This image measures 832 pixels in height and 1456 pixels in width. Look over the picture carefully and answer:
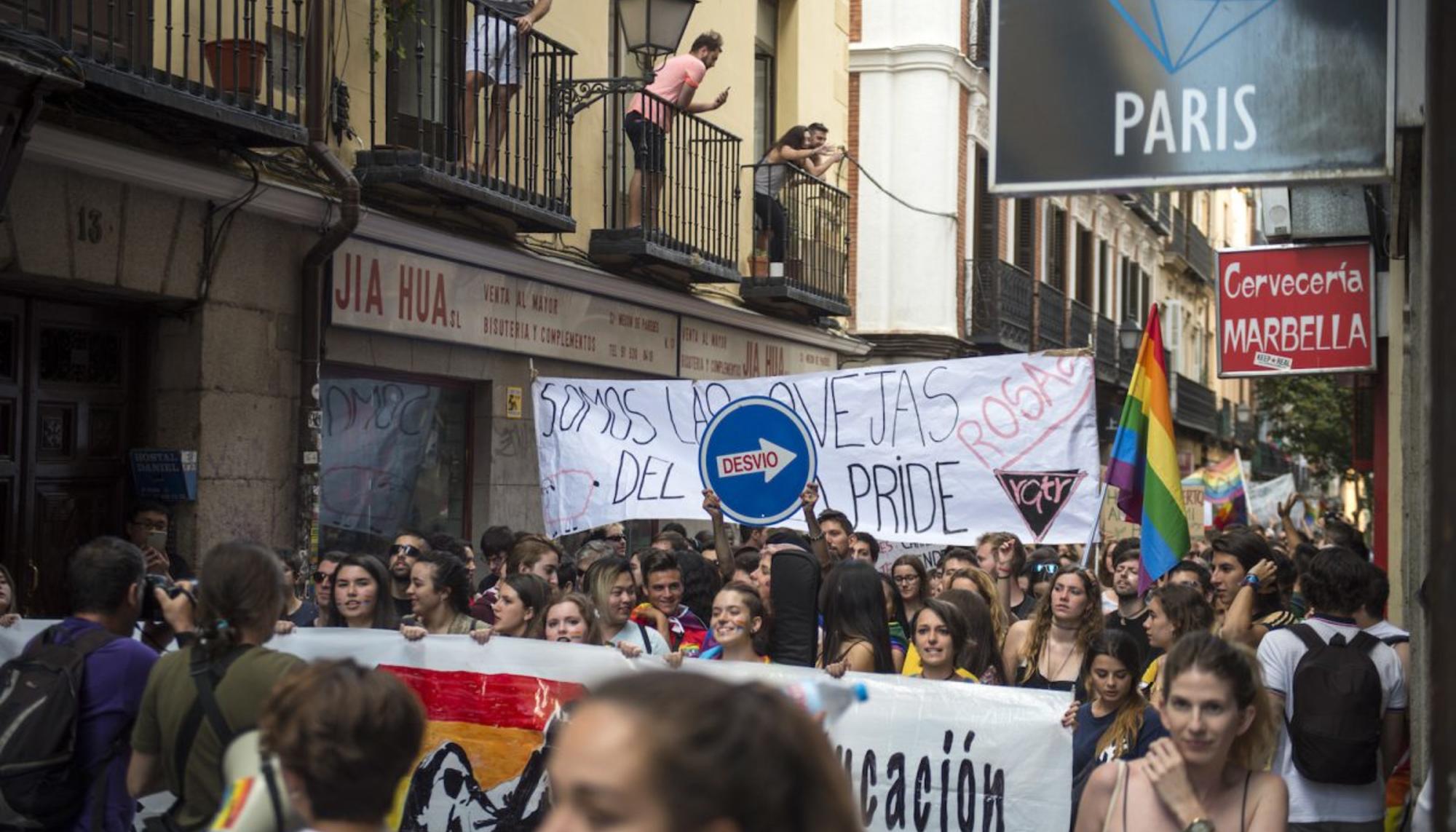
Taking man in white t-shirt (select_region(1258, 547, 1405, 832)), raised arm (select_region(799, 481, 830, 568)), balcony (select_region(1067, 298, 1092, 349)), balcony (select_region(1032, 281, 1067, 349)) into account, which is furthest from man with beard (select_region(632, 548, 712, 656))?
balcony (select_region(1067, 298, 1092, 349))

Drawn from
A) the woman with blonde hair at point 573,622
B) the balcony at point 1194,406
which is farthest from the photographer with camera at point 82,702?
the balcony at point 1194,406

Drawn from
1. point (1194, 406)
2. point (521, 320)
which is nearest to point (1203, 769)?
point (521, 320)

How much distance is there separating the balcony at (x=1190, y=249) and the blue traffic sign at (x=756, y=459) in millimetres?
30539

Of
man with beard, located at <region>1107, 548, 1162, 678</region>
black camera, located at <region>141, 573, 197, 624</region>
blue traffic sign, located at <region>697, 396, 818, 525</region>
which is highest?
blue traffic sign, located at <region>697, 396, 818, 525</region>

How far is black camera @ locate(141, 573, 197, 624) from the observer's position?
496cm

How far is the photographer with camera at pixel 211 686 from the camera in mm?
4105

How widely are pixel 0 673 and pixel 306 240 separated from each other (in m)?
6.11

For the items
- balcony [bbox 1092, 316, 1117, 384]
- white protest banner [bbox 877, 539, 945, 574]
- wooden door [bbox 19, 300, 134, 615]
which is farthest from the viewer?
balcony [bbox 1092, 316, 1117, 384]

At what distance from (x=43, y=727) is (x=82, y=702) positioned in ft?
0.37

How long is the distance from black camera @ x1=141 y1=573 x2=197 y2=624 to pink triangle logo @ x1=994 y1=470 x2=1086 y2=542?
17.1 feet

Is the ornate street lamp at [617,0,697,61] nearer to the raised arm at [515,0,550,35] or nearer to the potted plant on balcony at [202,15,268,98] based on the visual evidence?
the raised arm at [515,0,550,35]

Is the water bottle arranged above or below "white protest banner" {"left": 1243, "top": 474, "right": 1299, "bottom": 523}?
above

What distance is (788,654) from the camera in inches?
274

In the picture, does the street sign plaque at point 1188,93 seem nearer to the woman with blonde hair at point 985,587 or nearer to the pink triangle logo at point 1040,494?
the woman with blonde hair at point 985,587
